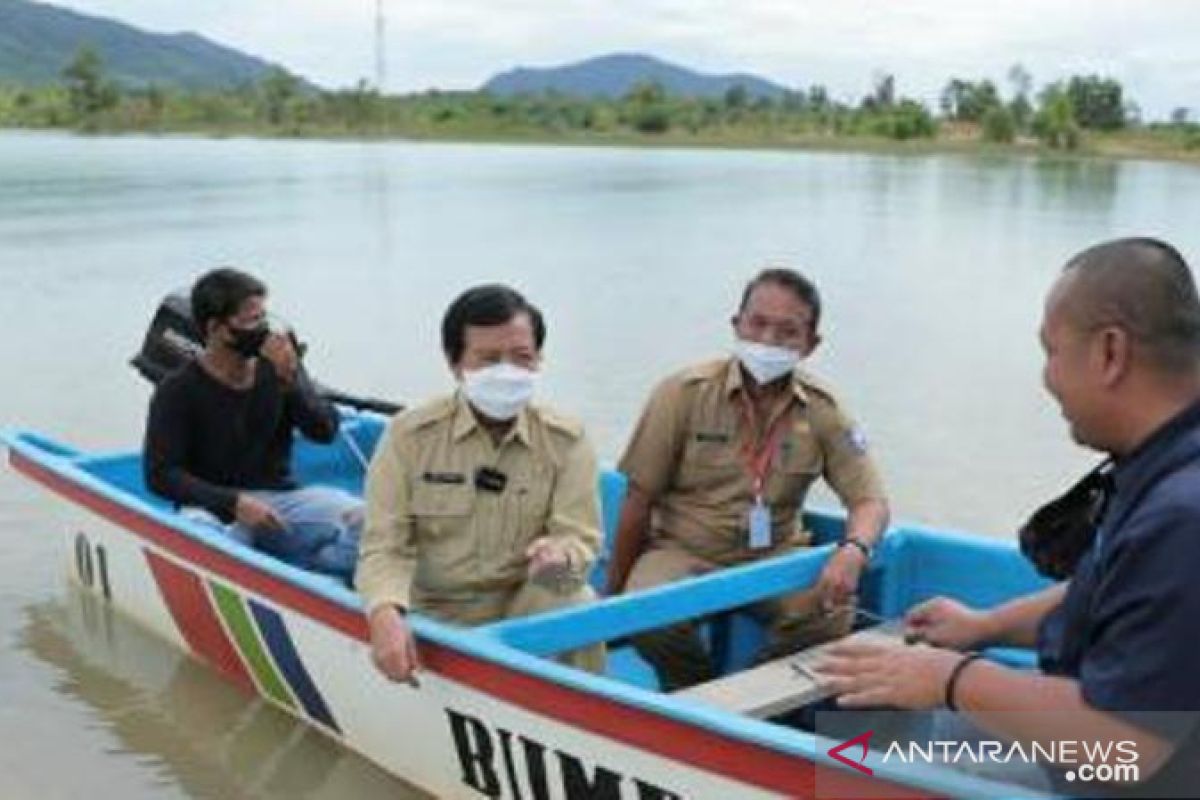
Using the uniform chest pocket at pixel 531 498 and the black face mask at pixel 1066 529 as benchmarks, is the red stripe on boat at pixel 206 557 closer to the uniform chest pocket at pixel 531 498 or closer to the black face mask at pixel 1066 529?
the uniform chest pocket at pixel 531 498

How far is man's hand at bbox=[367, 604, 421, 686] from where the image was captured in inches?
163

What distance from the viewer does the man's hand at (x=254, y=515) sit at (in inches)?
219

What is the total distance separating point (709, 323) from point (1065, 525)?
1275 centimetres

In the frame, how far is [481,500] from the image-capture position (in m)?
4.41

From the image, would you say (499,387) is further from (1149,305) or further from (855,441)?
(1149,305)

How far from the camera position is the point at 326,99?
9419 cm

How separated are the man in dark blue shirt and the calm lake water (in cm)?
286

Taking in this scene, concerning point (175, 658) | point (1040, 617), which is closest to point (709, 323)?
point (175, 658)

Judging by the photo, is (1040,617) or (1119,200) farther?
(1119,200)

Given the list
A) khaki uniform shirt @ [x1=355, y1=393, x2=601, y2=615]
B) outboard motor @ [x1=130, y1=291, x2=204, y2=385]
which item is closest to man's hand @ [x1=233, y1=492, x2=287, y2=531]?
outboard motor @ [x1=130, y1=291, x2=204, y2=385]

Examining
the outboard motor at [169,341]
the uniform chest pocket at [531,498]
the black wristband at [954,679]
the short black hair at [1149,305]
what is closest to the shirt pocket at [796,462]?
the uniform chest pocket at [531,498]

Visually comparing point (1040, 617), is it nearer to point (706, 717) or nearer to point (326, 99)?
point (706, 717)

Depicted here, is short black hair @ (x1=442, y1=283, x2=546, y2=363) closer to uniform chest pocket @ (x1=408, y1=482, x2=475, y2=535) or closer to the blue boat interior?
uniform chest pocket @ (x1=408, y1=482, x2=475, y2=535)

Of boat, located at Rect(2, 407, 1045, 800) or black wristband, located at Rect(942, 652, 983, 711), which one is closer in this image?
black wristband, located at Rect(942, 652, 983, 711)
